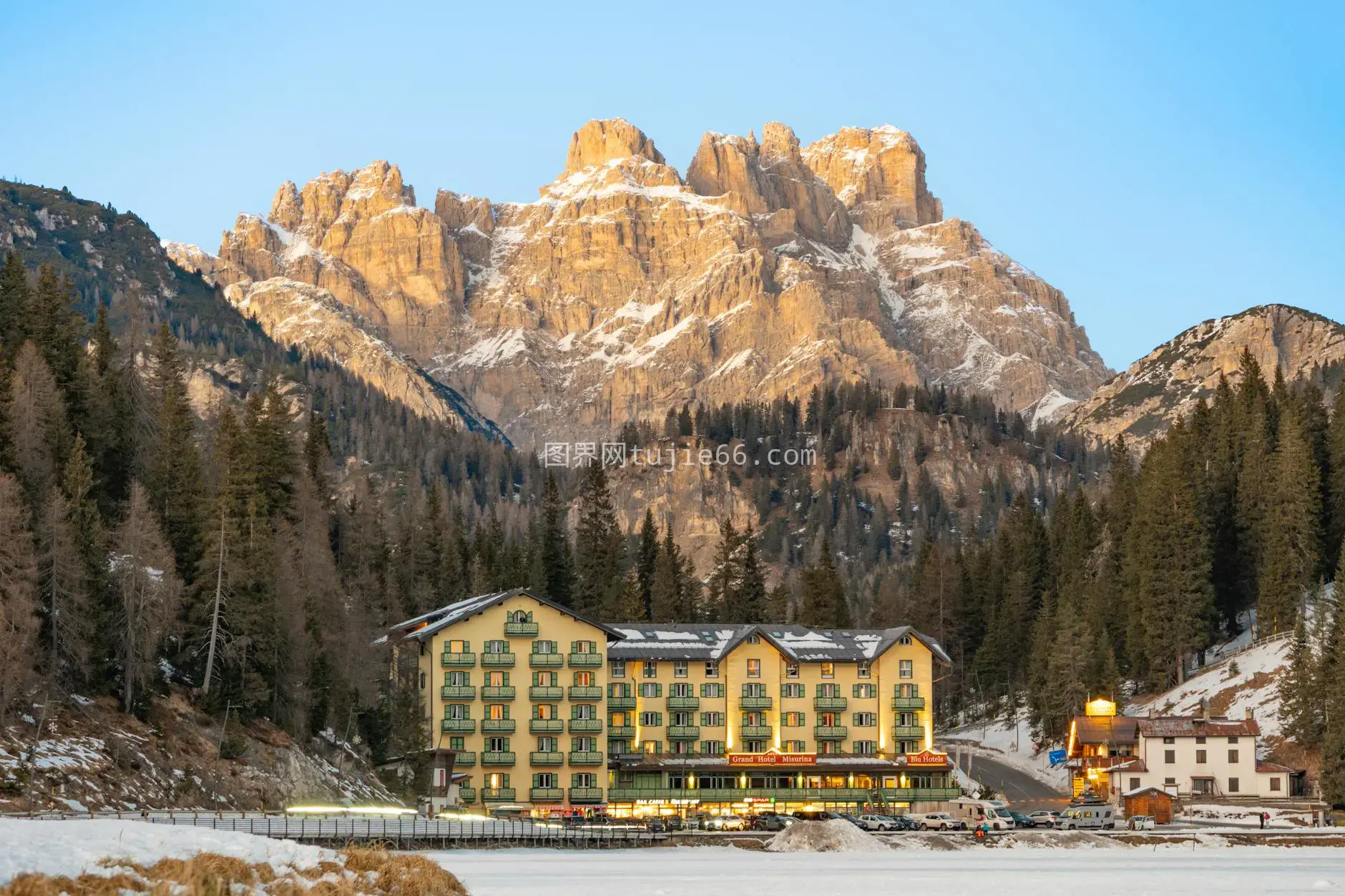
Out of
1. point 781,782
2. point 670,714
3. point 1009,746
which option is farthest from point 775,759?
point 1009,746

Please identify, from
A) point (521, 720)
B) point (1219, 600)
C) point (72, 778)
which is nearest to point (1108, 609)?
point (1219, 600)

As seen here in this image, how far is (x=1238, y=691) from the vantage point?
140 meters

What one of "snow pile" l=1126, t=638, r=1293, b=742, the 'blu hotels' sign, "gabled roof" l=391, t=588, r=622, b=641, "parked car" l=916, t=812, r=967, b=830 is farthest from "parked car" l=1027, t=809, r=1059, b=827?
"gabled roof" l=391, t=588, r=622, b=641

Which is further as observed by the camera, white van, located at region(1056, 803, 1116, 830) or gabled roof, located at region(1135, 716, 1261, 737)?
gabled roof, located at region(1135, 716, 1261, 737)

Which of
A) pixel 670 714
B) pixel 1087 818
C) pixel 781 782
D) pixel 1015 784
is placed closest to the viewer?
pixel 1087 818

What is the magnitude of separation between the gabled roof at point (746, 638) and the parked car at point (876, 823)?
941 inches

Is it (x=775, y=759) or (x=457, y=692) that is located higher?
(x=457, y=692)

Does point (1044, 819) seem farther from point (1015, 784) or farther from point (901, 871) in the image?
point (1015, 784)

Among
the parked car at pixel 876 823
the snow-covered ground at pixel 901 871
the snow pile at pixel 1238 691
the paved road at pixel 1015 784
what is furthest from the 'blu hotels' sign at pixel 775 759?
the snow-covered ground at pixel 901 871

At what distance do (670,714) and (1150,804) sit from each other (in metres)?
37.6

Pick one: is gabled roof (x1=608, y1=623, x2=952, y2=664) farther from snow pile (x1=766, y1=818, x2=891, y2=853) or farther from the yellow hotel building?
snow pile (x1=766, y1=818, x2=891, y2=853)

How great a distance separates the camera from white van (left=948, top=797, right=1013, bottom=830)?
109375 millimetres

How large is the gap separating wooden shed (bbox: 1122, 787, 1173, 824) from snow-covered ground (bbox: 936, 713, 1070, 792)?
21.7 metres

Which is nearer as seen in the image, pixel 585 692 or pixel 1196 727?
pixel 1196 727
